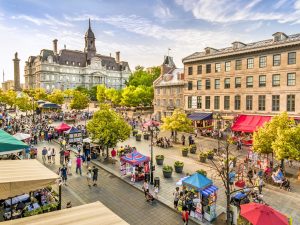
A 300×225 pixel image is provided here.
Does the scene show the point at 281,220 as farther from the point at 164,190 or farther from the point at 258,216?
the point at 164,190

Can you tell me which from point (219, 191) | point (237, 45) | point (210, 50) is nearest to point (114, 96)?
point (210, 50)

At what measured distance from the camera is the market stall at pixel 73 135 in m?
28.7

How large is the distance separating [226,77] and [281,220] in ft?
94.0

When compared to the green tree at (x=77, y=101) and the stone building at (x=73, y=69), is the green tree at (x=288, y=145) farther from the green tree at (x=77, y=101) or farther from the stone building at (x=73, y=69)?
the stone building at (x=73, y=69)

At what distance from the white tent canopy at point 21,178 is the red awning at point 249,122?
84.4 feet

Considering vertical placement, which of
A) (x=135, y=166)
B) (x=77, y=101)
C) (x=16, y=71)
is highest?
(x=16, y=71)

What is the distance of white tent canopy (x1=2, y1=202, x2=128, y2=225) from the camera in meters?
7.28

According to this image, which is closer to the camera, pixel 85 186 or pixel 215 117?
pixel 85 186

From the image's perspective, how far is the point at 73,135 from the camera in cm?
2908

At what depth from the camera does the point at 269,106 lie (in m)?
31.3

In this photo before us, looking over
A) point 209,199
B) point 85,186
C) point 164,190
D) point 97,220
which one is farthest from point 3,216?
point 209,199

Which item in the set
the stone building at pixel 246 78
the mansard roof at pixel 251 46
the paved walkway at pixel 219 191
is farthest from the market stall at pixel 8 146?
the mansard roof at pixel 251 46

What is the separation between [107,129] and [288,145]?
51.1ft

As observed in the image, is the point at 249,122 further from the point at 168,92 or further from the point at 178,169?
the point at 168,92
